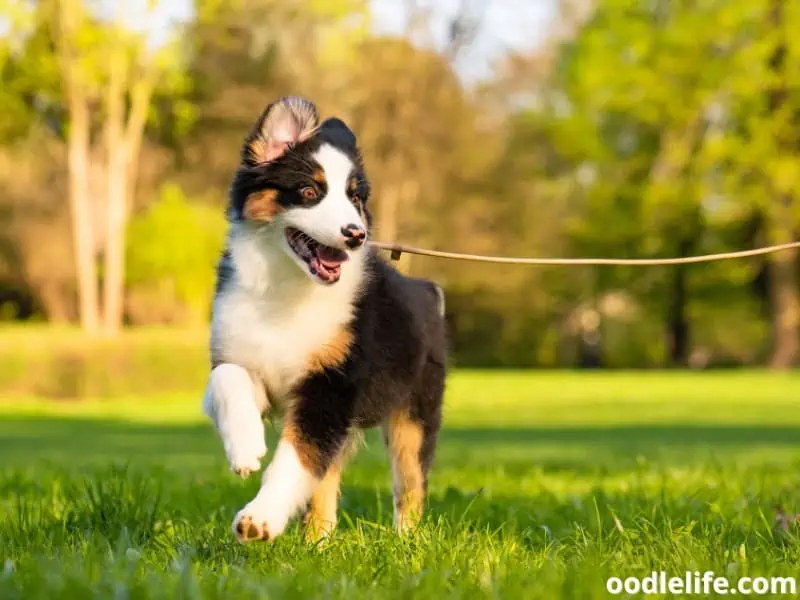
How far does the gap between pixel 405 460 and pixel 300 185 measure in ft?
4.93

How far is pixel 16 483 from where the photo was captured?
681 cm

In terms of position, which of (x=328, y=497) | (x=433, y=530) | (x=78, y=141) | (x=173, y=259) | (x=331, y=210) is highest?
(x=78, y=141)

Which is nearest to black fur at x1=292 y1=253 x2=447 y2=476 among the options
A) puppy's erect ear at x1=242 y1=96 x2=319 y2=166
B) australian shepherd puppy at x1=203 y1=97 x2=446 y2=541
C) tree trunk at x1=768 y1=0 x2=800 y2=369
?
australian shepherd puppy at x1=203 y1=97 x2=446 y2=541

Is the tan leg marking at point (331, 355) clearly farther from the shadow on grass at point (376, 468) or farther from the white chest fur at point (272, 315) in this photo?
the shadow on grass at point (376, 468)

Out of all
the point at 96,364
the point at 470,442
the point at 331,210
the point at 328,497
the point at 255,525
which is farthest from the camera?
the point at 96,364

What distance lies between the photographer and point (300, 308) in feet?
14.3

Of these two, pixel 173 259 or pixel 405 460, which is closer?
pixel 405 460

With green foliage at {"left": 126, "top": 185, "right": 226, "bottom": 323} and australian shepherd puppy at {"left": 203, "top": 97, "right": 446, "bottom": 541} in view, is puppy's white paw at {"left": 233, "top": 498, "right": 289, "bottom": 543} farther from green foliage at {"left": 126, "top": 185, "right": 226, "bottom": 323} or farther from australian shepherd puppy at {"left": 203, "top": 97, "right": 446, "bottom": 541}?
green foliage at {"left": 126, "top": 185, "right": 226, "bottom": 323}

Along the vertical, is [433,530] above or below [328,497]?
above

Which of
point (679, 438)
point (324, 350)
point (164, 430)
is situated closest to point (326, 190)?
point (324, 350)

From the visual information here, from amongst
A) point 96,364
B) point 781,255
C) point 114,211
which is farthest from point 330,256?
point 781,255

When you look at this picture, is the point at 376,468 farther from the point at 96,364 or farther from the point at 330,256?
the point at 96,364

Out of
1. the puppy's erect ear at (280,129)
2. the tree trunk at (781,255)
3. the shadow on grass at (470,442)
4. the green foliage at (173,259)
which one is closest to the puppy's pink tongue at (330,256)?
the puppy's erect ear at (280,129)

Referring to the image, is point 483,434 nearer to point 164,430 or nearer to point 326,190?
point 164,430
